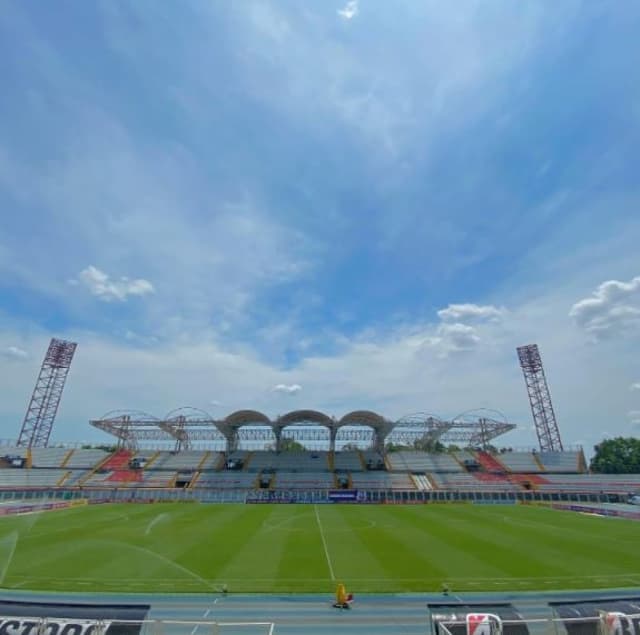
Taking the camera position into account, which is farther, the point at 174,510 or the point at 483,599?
the point at 174,510

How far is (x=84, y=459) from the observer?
73125 mm

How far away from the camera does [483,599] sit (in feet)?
50.2

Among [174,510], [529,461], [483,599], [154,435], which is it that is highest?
[154,435]

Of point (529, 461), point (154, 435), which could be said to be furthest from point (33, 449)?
point (529, 461)

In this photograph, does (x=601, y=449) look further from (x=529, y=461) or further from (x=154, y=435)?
(x=154, y=435)

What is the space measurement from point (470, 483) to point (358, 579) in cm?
5370

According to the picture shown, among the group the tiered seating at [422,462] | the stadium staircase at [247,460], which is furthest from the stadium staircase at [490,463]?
the stadium staircase at [247,460]

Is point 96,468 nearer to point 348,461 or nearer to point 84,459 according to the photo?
point 84,459

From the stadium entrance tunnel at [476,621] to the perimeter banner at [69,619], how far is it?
605 centimetres

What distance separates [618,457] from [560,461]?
935 inches

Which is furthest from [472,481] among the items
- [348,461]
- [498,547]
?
[498,547]

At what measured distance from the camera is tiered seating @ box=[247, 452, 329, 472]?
71688 mm

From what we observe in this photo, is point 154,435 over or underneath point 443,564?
over

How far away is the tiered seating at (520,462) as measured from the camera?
233 feet
